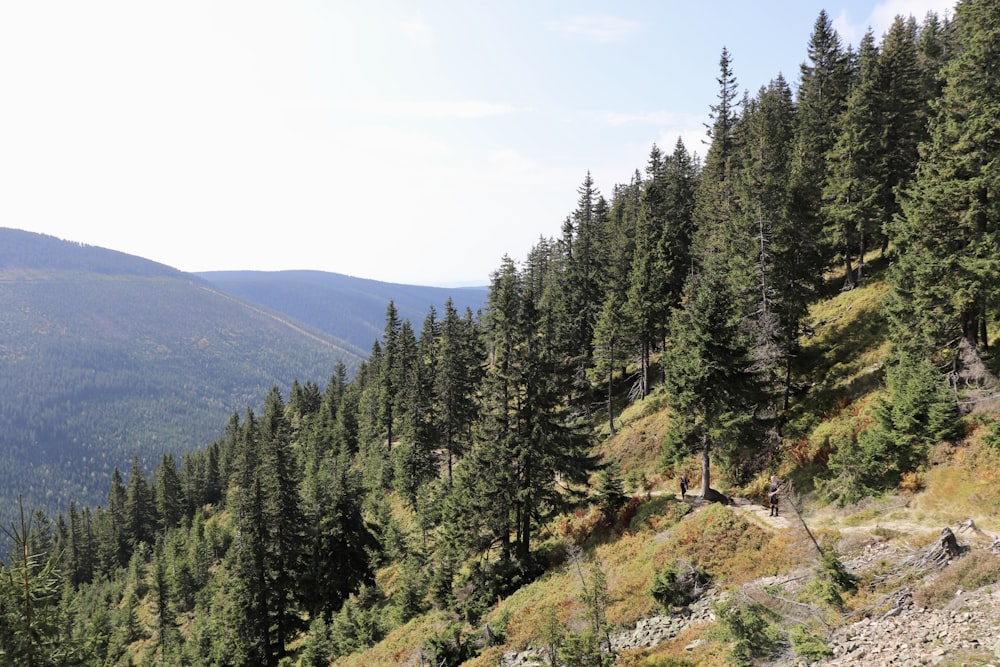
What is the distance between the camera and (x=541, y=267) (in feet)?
297

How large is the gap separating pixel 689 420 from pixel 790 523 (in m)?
6.00

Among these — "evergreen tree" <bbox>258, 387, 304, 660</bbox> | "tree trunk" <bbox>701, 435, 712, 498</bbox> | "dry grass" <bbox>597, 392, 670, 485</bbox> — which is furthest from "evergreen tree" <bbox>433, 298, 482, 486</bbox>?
"tree trunk" <bbox>701, 435, 712, 498</bbox>

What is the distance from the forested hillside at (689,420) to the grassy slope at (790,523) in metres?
0.16

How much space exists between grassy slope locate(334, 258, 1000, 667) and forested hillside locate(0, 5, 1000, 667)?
0.16 meters

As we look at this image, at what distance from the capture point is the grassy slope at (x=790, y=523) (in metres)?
17.0

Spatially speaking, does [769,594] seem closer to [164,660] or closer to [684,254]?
[684,254]

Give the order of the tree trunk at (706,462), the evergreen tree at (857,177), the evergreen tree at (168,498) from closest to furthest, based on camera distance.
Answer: the tree trunk at (706,462), the evergreen tree at (857,177), the evergreen tree at (168,498)

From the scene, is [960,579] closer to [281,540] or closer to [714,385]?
[714,385]

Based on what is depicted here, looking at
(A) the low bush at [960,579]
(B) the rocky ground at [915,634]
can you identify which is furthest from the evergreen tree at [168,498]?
(A) the low bush at [960,579]

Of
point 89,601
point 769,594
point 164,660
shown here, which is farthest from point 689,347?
point 89,601

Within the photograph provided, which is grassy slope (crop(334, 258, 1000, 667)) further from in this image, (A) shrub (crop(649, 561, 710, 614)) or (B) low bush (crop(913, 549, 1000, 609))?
(B) low bush (crop(913, 549, 1000, 609))

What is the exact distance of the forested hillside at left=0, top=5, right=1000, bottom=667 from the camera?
63.2 feet

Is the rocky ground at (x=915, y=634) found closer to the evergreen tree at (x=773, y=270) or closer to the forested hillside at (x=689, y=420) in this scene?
the forested hillside at (x=689, y=420)

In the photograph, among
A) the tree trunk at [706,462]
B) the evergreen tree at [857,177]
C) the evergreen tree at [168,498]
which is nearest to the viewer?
the tree trunk at [706,462]
